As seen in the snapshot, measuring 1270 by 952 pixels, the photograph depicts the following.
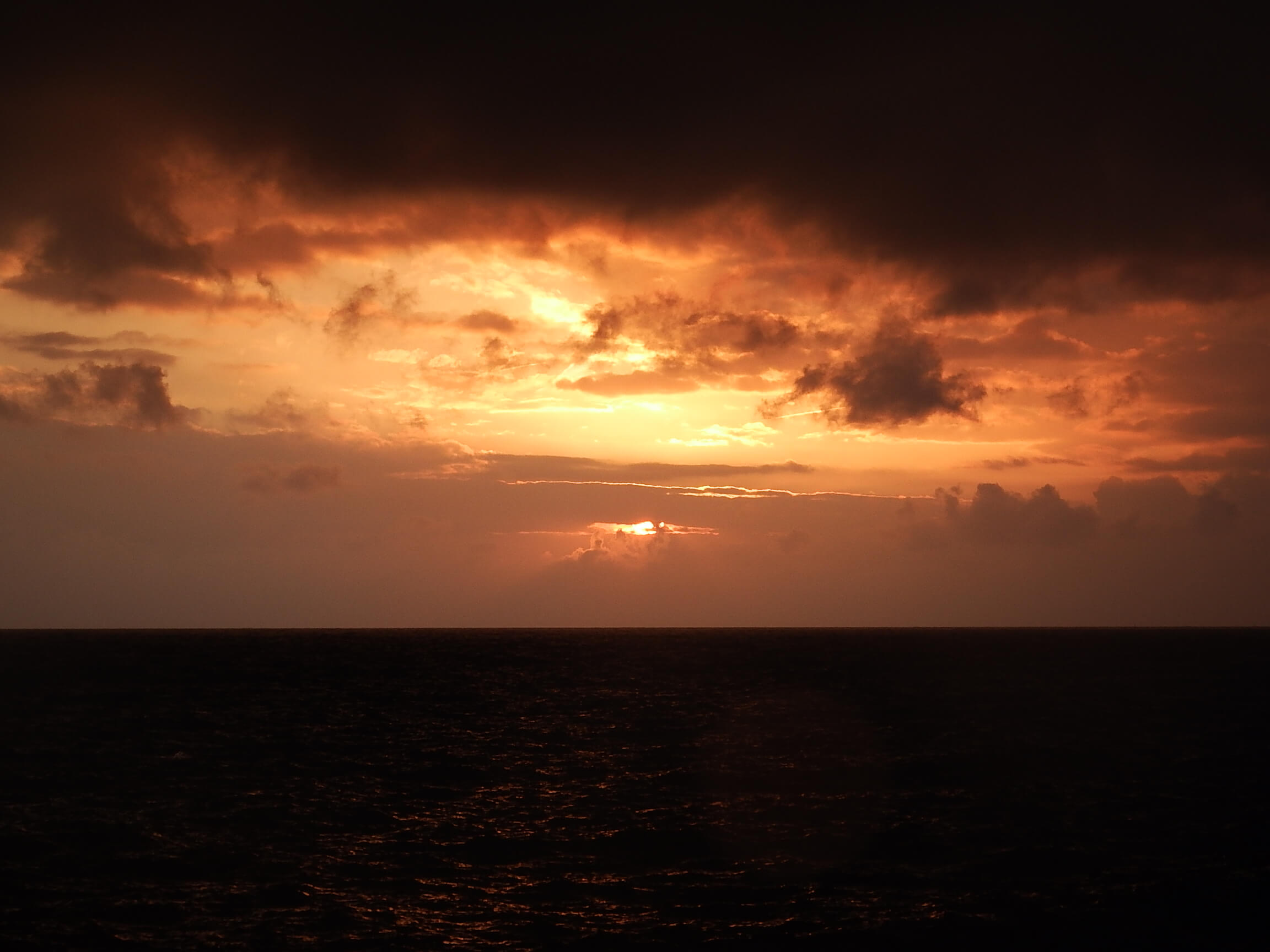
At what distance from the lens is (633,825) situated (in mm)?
35031

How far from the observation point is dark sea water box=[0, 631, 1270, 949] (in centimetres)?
2539

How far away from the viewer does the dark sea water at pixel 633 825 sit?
25.4 metres

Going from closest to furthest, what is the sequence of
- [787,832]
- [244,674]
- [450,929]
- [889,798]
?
[450,929] → [787,832] → [889,798] → [244,674]

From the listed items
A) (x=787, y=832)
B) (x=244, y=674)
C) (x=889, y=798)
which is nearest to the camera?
(x=787, y=832)

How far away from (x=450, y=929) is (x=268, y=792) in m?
18.5

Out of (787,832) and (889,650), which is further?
(889,650)

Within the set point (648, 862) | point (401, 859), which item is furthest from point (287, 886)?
point (648, 862)

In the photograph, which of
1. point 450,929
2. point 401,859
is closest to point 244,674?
point 401,859

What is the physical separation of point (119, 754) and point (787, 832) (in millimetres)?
33985

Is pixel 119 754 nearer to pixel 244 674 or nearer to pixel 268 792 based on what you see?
pixel 268 792

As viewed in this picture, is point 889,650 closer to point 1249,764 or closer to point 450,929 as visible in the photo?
point 1249,764

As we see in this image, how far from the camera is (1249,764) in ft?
161

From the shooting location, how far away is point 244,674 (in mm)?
108688

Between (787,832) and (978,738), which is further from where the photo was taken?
(978,738)
